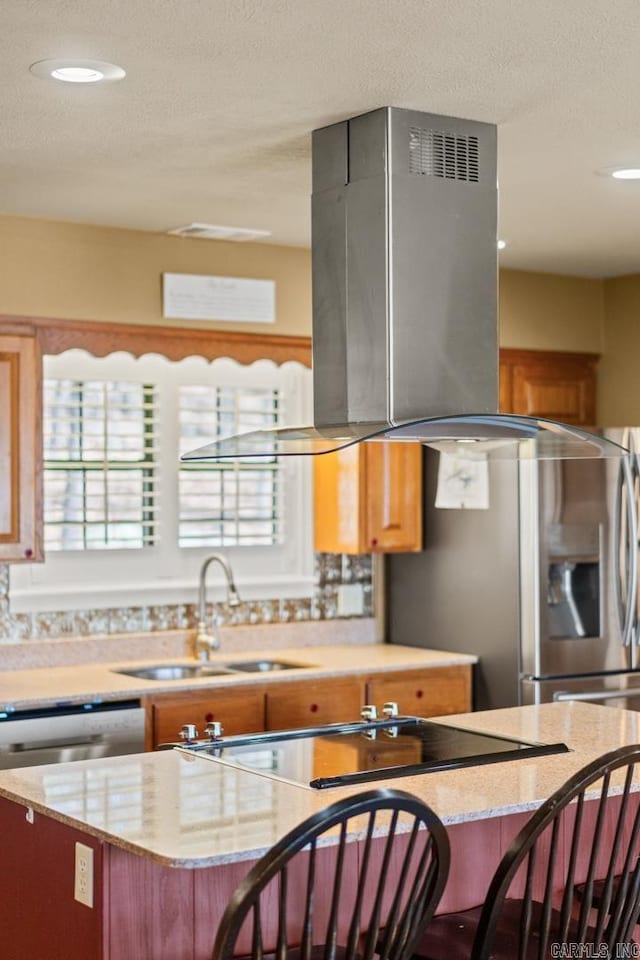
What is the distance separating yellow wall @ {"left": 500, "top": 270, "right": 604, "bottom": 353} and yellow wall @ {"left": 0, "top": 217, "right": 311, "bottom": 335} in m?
1.16

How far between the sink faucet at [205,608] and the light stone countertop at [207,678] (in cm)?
6

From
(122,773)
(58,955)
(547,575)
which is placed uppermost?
(547,575)

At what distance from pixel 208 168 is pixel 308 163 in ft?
1.03

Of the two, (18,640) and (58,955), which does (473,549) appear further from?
(58,955)

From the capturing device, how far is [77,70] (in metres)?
3.06

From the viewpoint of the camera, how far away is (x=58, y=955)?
267 centimetres

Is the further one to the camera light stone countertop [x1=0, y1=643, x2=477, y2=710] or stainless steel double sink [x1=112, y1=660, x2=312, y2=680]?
stainless steel double sink [x1=112, y1=660, x2=312, y2=680]

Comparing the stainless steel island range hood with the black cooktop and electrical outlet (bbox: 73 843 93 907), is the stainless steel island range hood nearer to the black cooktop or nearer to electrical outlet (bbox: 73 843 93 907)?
the black cooktop

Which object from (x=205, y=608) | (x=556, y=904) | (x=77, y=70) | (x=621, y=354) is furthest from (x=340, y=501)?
(x=77, y=70)

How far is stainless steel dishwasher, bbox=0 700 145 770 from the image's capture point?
4203mm

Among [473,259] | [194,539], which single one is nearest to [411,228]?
[473,259]

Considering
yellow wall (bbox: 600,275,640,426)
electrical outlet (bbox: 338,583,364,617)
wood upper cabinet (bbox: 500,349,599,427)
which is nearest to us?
electrical outlet (bbox: 338,583,364,617)

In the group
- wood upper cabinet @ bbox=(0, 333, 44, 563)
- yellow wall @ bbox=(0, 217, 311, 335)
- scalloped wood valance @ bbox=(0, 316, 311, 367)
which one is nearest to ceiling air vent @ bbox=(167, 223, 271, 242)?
yellow wall @ bbox=(0, 217, 311, 335)

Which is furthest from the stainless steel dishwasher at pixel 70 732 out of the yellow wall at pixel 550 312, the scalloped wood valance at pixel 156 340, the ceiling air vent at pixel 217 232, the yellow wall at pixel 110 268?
the yellow wall at pixel 550 312
